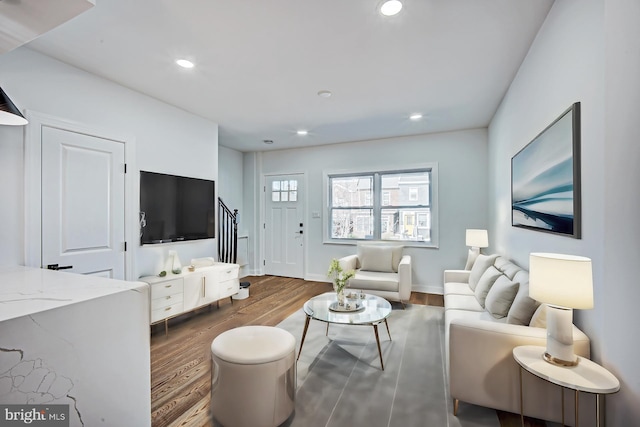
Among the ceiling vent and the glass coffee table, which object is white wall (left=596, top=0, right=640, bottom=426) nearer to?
the glass coffee table

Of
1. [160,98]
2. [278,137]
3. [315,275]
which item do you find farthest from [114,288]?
[315,275]

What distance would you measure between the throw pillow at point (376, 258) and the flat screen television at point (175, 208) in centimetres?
226

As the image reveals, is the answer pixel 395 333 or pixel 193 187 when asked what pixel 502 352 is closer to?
pixel 395 333

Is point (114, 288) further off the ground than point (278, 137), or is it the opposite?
point (278, 137)

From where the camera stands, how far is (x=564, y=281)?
4.33 ft

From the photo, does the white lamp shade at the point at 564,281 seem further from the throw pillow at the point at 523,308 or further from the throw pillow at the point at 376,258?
the throw pillow at the point at 376,258

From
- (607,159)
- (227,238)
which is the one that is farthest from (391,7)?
(227,238)

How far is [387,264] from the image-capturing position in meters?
4.29

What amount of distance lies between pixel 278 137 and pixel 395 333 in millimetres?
3508

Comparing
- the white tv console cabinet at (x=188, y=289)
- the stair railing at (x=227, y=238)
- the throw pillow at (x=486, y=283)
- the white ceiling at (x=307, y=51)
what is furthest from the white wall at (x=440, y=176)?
the white tv console cabinet at (x=188, y=289)

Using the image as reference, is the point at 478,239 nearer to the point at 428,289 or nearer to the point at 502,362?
the point at 428,289

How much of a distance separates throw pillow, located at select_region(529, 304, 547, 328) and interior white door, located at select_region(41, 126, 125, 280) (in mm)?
3569

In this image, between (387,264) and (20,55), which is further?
(387,264)

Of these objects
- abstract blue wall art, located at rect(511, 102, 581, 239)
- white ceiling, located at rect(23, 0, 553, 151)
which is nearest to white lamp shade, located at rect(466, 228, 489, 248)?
abstract blue wall art, located at rect(511, 102, 581, 239)
